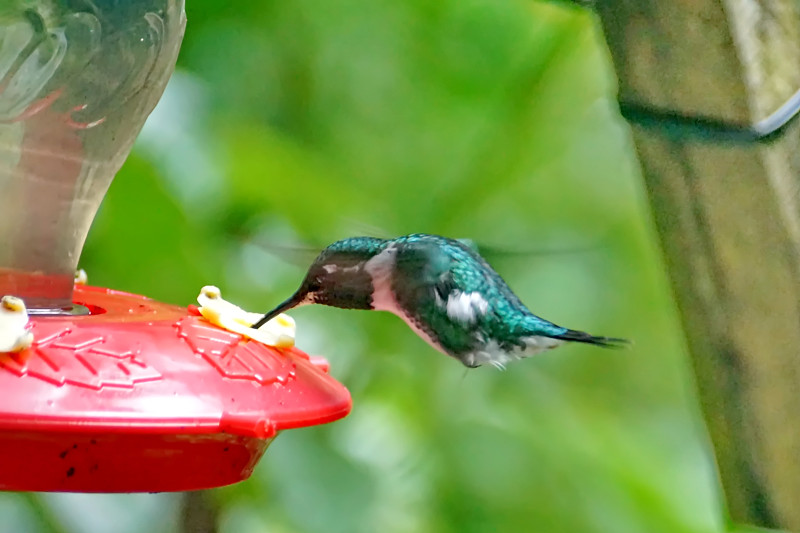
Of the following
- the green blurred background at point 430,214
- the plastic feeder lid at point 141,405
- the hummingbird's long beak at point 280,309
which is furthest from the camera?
the green blurred background at point 430,214

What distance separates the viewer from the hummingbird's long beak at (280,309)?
844 millimetres

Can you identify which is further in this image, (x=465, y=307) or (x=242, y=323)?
(x=465, y=307)

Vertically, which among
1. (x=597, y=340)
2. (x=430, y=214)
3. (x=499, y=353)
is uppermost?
(x=597, y=340)

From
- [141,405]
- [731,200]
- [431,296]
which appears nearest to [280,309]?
[431,296]

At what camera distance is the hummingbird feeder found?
→ 1.97 ft

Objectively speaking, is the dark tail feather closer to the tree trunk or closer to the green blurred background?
the tree trunk

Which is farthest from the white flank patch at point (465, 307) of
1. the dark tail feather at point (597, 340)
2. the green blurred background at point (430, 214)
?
the green blurred background at point (430, 214)

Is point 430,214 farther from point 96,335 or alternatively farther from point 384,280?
point 96,335

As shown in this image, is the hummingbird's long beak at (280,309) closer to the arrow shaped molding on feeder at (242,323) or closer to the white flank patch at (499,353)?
the arrow shaped molding on feeder at (242,323)

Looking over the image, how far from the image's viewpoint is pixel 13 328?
603mm

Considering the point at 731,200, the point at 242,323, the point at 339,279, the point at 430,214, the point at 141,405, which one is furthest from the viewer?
the point at 430,214

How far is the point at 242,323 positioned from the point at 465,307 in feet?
0.90

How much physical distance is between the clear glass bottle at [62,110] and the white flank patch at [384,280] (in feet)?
1.11

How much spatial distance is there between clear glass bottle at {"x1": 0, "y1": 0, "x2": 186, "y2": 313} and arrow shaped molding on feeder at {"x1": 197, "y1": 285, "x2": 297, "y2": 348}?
175 millimetres
